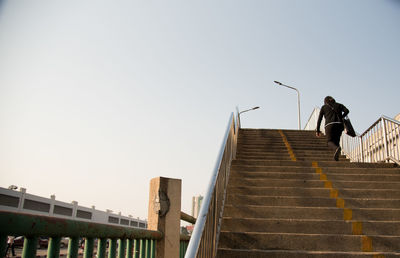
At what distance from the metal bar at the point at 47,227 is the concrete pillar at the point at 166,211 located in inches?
47.8

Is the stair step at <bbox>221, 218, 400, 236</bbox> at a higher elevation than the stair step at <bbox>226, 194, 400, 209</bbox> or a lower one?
lower

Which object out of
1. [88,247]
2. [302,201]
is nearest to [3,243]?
[88,247]

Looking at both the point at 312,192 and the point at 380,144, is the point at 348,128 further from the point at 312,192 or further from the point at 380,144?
the point at 312,192

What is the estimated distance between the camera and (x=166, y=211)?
10.0 feet

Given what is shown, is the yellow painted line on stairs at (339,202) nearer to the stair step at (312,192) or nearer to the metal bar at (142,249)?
the stair step at (312,192)

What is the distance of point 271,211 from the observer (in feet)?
15.2

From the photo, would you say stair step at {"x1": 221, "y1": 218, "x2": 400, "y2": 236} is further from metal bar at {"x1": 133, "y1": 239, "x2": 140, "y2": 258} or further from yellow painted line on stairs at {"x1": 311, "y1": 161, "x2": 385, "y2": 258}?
metal bar at {"x1": 133, "y1": 239, "x2": 140, "y2": 258}

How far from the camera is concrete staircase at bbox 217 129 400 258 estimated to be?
3.80 meters

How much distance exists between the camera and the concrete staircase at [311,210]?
3.80 metres

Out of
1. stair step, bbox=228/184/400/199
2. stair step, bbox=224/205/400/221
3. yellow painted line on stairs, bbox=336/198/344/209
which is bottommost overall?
stair step, bbox=224/205/400/221

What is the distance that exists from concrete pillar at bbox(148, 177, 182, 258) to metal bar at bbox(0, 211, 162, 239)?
1.21 meters

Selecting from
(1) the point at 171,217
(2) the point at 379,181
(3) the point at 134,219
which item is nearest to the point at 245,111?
(2) the point at 379,181

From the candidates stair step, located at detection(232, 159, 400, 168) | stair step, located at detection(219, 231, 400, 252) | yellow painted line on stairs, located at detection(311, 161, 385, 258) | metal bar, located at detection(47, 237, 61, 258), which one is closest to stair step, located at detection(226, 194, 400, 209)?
yellow painted line on stairs, located at detection(311, 161, 385, 258)

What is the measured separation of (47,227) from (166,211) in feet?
6.29
